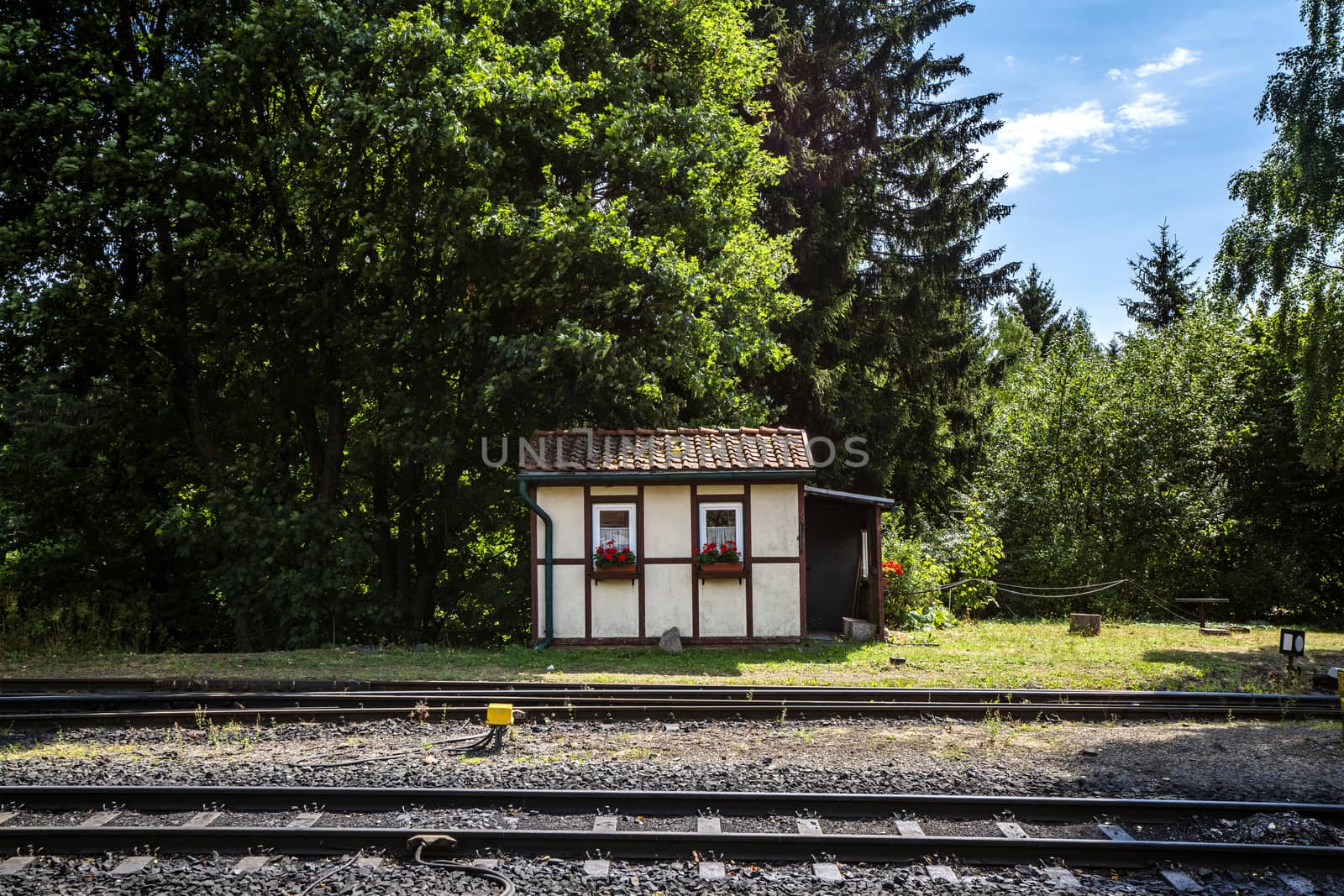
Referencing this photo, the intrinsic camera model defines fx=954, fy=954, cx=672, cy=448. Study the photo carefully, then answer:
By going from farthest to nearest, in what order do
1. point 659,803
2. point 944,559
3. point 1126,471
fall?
point 1126,471
point 944,559
point 659,803

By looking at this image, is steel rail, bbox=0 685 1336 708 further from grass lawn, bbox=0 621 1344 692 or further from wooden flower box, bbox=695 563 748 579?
wooden flower box, bbox=695 563 748 579

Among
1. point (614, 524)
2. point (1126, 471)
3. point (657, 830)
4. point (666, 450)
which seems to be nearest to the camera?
point (657, 830)

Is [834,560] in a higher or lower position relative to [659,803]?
higher

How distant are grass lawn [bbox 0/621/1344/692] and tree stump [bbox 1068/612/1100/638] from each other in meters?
1.55

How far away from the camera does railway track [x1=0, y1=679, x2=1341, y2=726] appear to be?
33.9 ft

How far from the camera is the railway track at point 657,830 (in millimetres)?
6270

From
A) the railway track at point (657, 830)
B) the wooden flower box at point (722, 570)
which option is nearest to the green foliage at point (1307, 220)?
the wooden flower box at point (722, 570)

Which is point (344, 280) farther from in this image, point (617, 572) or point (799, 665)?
point (799, 665)

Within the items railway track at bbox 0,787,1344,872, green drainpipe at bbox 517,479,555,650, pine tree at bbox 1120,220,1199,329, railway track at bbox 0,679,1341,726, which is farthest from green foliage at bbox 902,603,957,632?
pine tree at bbox 1120,220,1199,329

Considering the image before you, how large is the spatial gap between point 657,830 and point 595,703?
4.24 metres

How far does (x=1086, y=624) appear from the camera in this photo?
1925 centimetres

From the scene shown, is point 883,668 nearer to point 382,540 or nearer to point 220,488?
point 382,540

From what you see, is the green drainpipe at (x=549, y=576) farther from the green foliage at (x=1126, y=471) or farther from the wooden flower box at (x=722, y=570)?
the green foliage at (x=1126, y=471)

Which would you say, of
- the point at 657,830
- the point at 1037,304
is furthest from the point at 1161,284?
the point at 657,830
